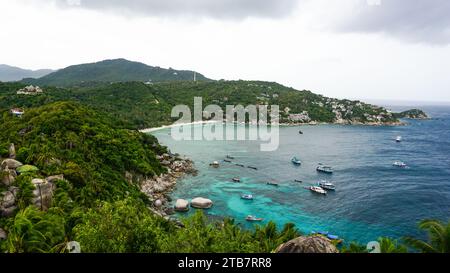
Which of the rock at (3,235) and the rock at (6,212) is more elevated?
the rock at (6,212)

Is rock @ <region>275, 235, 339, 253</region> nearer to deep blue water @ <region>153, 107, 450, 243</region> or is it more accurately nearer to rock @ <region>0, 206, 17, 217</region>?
rock @ <region>0, 206, 17, 217</region>

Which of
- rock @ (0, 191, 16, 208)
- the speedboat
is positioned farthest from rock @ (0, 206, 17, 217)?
the speedboat

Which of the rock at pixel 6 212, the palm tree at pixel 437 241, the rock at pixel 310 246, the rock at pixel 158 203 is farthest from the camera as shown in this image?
the rock at pixel 158 203

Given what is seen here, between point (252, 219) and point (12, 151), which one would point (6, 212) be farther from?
point (252, 219)

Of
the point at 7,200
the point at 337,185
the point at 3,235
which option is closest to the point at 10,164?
the point at 7,200

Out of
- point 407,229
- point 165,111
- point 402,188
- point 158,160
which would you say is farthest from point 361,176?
point 165,111

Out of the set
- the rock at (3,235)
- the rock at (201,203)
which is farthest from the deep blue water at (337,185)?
the rock at (3,235)

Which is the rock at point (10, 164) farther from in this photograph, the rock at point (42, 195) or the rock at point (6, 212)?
the rock at point (6, 212)

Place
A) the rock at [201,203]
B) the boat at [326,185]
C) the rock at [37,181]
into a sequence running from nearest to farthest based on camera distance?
1. the rock at [37,181]
2. the rock at [201,203]
3. the boat at [326,185]
